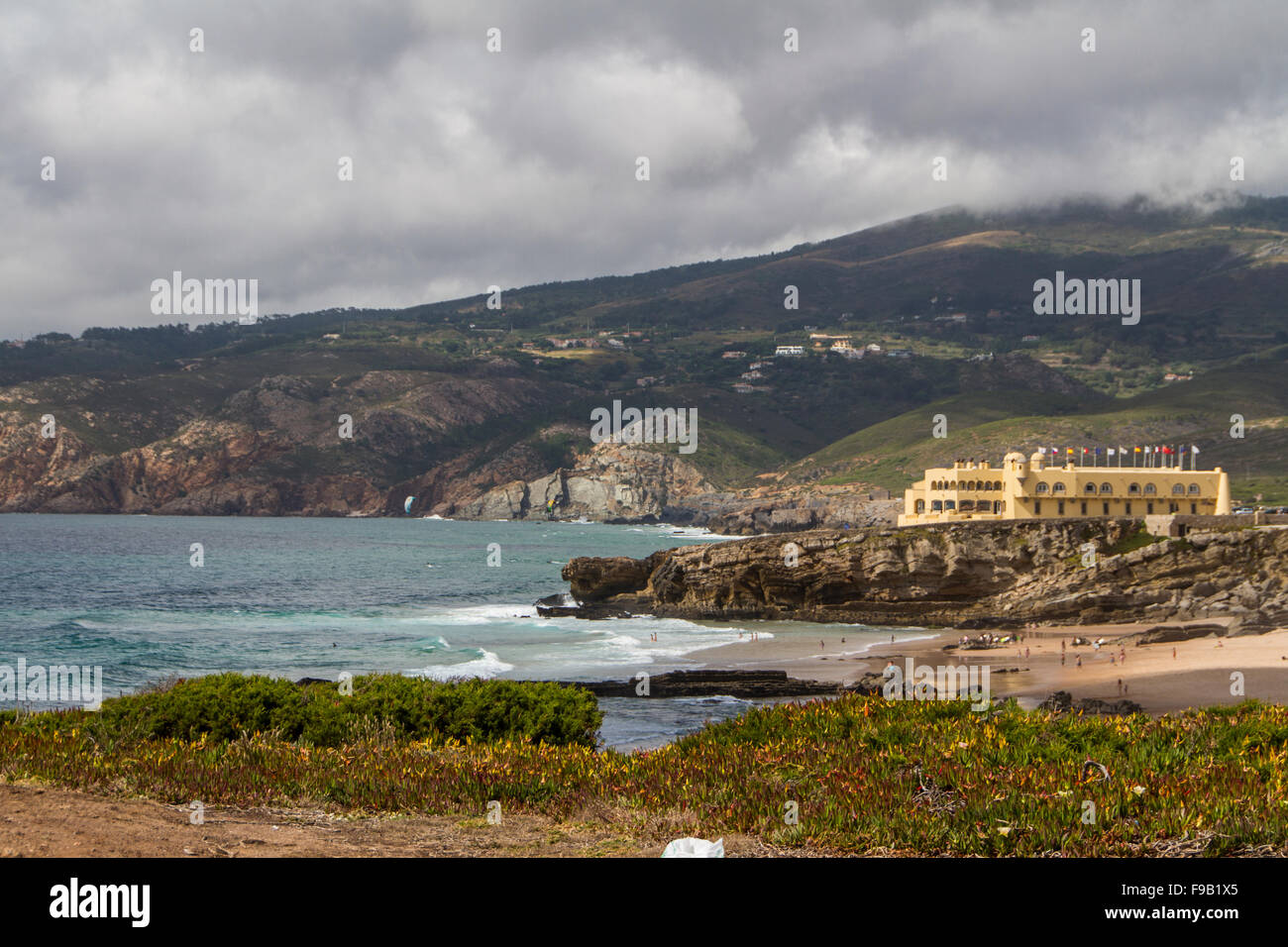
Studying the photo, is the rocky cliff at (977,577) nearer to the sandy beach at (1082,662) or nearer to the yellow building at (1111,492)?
the sandy beach at (1082,662)

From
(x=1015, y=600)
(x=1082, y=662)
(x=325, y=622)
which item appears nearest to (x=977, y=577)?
(x=1015, y=600)

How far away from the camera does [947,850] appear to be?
874cm

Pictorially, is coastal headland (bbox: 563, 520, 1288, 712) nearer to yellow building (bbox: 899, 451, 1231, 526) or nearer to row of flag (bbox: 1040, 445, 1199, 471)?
yellow building (bbox: 899, 451, 1231, 526)

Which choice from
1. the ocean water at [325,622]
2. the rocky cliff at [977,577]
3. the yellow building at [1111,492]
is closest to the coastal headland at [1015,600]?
the rocky cliff at [977,577]

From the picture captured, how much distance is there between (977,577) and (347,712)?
182ft

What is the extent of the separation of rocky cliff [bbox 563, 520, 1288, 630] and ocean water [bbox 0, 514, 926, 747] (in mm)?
4299

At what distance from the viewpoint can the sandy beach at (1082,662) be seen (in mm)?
36188

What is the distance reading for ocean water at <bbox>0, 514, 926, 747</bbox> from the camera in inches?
1816

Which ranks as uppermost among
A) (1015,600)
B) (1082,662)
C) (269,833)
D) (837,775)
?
(837,775)

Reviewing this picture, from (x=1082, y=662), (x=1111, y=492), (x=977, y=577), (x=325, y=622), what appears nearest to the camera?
(x=1082, y=662)

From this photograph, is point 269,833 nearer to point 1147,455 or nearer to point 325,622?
point 325,622

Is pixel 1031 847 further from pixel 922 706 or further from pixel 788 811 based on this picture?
pixel 922 706

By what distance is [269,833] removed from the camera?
9531 millimetres
